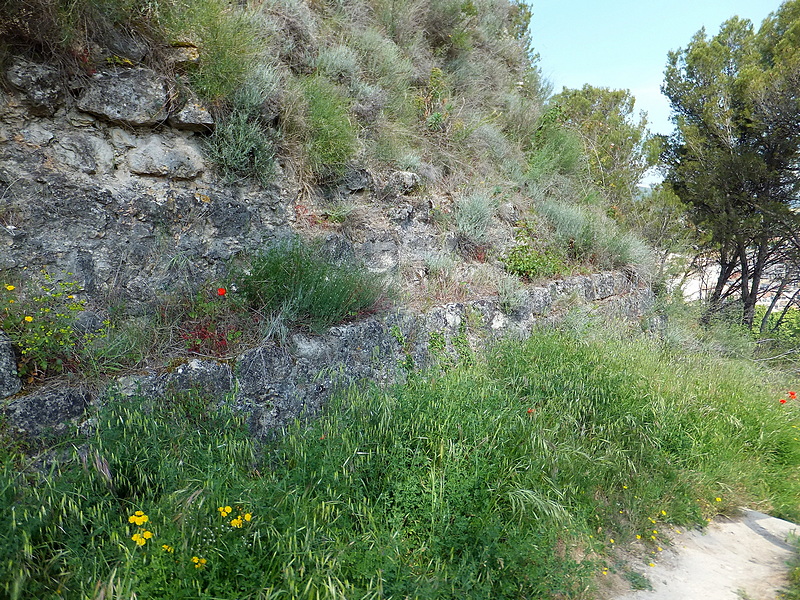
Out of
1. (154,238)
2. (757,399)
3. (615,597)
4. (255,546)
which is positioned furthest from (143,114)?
(757,399)

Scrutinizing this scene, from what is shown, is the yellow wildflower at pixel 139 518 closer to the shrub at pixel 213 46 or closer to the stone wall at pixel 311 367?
the stone wall at pixel 311 367

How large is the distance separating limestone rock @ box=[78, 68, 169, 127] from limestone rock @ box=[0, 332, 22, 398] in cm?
207

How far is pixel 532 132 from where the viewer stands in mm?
9539

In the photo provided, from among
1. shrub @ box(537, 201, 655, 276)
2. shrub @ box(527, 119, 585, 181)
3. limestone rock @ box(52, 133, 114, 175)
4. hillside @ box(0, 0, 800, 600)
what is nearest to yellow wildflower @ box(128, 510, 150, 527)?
hillside @ box(0, 0, 800, 600)

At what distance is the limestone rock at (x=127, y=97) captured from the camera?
4004 mm

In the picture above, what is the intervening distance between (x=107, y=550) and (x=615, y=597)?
9.08ft

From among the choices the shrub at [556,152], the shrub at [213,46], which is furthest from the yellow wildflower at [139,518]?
the shrub at [556,152]

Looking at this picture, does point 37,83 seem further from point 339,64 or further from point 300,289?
point 339,64

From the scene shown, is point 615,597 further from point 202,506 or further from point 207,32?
point 207,32

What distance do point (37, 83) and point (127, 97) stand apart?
604mm

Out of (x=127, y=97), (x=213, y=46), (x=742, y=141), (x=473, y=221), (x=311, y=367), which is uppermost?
(x=742, y=141)

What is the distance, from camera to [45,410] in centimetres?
284

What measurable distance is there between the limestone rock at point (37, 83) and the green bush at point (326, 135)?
2.15 m

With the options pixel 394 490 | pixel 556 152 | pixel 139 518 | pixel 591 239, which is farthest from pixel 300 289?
pixel 556 152
